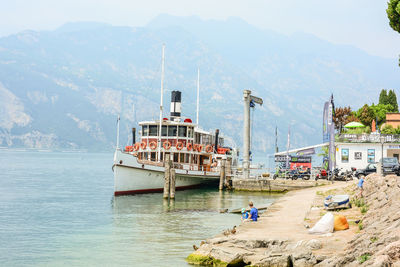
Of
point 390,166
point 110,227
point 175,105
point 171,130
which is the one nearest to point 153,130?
point 171,130

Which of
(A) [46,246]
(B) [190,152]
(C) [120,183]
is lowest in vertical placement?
(A) [46,246]

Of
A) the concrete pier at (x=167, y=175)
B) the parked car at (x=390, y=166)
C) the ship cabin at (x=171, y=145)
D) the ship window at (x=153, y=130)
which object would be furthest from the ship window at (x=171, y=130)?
the parked car at (x=390, y=166)

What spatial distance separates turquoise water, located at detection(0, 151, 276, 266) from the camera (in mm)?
23000

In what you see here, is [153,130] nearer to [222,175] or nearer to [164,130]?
[164,130]

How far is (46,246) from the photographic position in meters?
25.7

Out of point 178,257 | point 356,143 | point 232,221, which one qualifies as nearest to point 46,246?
point 178,257

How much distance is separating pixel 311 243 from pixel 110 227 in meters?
16.0

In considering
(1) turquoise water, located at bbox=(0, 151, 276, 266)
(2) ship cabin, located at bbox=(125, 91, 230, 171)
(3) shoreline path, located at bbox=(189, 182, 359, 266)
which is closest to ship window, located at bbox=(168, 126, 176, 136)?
(2) ship cabin, located at bbox=(125, 91, 230, 171)

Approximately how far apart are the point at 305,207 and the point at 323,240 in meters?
12.3

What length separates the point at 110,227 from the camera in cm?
3172

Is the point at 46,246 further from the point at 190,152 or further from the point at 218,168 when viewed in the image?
the point at 218,168

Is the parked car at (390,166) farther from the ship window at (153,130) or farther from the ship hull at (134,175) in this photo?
the ship window at (153,130)

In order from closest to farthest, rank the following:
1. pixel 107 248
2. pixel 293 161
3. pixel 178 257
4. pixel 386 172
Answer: pixel 178 257 < pixel 107 248 < pixel 386 172 < pixel 293 161

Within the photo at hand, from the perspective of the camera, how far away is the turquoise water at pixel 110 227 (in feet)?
75.5
